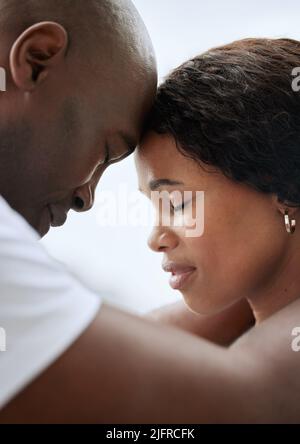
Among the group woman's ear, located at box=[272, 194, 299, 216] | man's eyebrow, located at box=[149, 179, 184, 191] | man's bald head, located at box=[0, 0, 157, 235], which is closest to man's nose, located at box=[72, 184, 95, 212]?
man's bald head, located at box=[0, 0, 157, 235]

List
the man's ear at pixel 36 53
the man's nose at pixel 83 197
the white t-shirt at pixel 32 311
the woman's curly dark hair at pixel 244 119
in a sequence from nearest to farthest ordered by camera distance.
Result: the white t-shirt at pixel 32 311, the man's ear at pixel 36 53, the man's nose at pixel 83 197, the woman's curly dark hair at pixel 244 119

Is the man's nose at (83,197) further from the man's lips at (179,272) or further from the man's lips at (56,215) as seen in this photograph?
the man's lips at (179,272)

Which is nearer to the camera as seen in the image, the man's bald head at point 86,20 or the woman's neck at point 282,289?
the man's bald head at point 86,20

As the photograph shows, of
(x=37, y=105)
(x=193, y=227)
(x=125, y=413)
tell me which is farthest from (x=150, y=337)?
(x=193, y=227)

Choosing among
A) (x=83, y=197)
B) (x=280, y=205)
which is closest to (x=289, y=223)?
(x=280, y=205)

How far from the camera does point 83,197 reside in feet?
3.17

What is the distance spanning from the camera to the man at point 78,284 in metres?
0.53

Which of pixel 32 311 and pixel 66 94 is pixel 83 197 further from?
pixel 32 311

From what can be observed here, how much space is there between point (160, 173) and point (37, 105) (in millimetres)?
307

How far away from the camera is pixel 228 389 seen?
22.4 inches

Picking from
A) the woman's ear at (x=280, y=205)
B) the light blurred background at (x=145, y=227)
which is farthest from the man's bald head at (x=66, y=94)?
the light blurred background at (x=145, y=227)

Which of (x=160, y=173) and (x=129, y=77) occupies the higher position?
(x=129, y=77)
